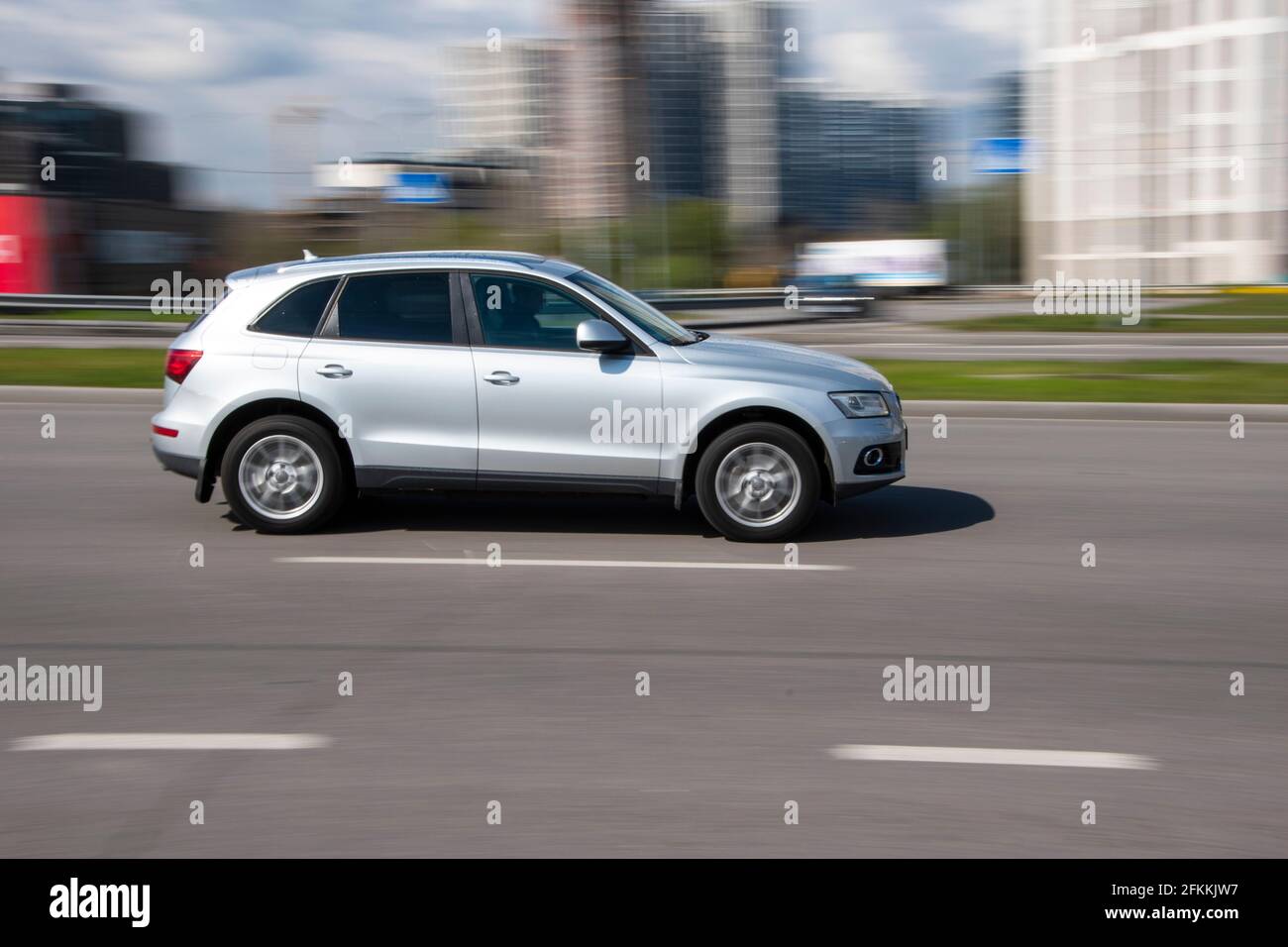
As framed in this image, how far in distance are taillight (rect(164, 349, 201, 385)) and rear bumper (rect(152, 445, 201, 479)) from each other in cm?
45

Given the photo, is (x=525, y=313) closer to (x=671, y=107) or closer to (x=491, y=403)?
(x=491, y=403)

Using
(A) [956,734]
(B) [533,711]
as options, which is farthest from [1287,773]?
(B) [533,711]

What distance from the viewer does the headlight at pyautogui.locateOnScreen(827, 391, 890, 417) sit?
314 inches

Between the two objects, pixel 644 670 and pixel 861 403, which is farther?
pixel 861 403

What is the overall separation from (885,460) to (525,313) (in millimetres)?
2328

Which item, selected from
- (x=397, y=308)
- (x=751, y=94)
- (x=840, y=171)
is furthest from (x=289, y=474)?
(x=840, y=171)

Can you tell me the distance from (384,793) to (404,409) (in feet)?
12.7

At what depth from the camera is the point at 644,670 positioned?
5.80 m

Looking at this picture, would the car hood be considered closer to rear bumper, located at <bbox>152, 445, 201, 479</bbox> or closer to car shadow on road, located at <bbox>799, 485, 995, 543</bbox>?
car shadow on road, located at <bbox>799, 485, 995, 543</bbox>

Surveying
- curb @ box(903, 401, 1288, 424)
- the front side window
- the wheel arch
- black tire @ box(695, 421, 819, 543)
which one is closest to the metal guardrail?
curb @ box(903, 401, 1288, 424)

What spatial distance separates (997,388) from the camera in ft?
52.1

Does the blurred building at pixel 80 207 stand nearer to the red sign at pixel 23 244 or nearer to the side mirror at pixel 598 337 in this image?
the red sign at pixel 23 244

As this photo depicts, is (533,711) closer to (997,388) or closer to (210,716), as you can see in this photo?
(210,716)

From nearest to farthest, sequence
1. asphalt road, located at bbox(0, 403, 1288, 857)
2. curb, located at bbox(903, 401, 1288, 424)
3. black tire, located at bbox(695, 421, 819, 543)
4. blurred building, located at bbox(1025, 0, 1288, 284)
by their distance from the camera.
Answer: asphalt road, located at bbox(0, 403, 1288, 857) < black tire, located at bbox(695, 421, 819, 543) < curb, located at bbox(903, 401, 1288, 424) < blurred building, located at bbox(1025, 0, 1288, 284)
